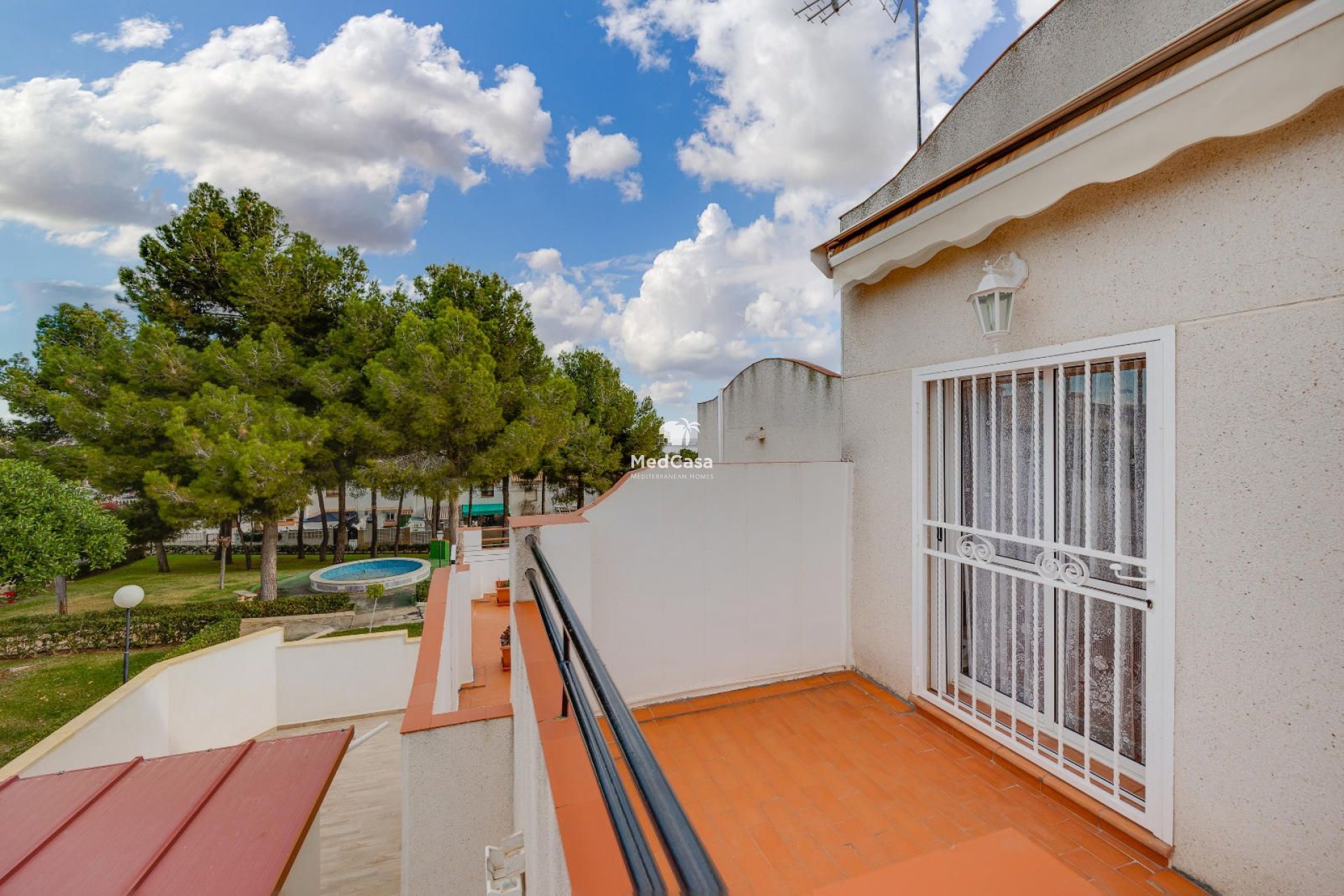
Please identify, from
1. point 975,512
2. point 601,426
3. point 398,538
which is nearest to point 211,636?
point 975,512

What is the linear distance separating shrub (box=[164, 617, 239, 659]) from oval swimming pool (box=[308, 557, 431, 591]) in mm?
4136

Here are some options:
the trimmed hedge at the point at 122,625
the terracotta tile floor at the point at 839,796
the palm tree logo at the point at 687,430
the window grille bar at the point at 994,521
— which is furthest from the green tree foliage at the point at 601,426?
the window grille bar at the point at 994,521

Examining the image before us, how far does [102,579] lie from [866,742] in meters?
33.8

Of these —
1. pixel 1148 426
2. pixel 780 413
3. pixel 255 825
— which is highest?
pixel 780 413

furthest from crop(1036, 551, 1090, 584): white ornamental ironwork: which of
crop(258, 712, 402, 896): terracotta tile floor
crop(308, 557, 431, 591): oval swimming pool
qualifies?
crop(308, 557, 431, 591): oval swimming pool

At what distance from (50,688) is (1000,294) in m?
19.5

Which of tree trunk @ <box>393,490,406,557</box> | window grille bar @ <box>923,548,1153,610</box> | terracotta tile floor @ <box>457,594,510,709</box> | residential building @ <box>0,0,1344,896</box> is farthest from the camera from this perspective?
tree trunk @ <box>393,490,406,557</box>

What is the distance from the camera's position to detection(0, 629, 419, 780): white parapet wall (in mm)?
8367

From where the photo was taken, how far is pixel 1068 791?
10.4 ft

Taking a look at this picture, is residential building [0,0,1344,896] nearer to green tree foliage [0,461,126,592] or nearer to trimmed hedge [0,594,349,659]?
green tree foliage [0,461,126,592]

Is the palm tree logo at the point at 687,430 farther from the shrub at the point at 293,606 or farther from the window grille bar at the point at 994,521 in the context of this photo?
the shrub at the point at 293,606

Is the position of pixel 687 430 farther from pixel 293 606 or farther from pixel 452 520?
pixel 452 520

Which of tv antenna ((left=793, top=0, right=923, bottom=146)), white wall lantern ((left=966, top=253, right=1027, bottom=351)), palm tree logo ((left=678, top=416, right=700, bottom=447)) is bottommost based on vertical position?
palm tree logo ((left=678, top=416, right=700, bottom=447))

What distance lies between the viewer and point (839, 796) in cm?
329
